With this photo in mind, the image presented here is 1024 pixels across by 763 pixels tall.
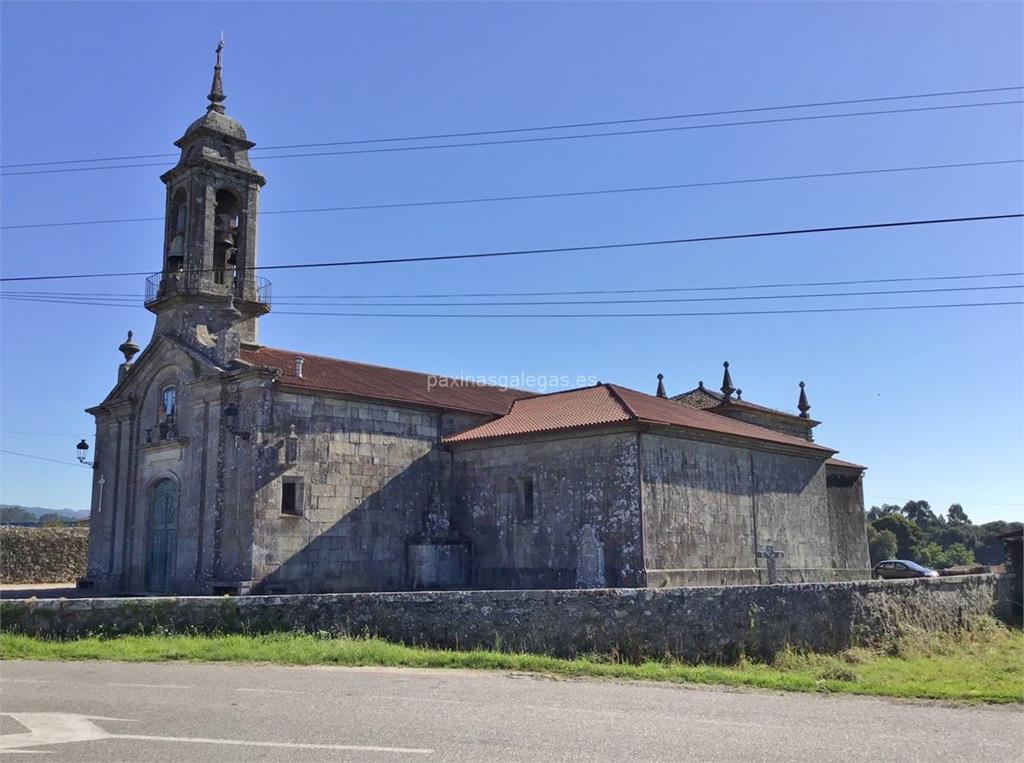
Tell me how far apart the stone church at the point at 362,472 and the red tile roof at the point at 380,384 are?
12 cm

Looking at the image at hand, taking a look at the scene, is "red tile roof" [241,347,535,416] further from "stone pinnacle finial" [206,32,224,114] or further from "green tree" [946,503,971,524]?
"green tree" [946,503,971,524]

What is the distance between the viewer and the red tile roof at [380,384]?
942 inches

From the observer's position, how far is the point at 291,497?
22500mm

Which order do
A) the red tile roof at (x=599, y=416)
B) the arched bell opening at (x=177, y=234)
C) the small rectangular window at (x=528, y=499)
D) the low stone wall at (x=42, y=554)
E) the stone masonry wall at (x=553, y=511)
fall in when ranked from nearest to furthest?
the stone masonry wall at (x=553, y=511), the red tile roof at (x=599, y=416), the small rectangular window at (x=528, y=499), the arched bell opening at (x=177, y=234), the low stone wall at (x=42, y=554)

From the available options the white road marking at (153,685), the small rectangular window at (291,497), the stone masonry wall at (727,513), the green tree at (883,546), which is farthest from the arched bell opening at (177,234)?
the green tree at (883,546)

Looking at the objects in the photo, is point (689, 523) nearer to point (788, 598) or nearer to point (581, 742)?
point (788, 598)

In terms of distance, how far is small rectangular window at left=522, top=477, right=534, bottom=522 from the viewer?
2351cm

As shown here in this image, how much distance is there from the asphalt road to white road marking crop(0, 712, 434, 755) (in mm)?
23

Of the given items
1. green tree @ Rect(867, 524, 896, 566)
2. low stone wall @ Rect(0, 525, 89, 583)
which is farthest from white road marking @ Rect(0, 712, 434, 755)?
green tree @ Rect(867, 524, 896, 566)

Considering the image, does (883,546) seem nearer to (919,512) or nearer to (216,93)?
(919,512)

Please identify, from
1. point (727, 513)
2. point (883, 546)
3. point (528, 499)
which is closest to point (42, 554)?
Answer: point (528, 499)

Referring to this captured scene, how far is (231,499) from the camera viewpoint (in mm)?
22203

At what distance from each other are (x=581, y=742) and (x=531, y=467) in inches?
608

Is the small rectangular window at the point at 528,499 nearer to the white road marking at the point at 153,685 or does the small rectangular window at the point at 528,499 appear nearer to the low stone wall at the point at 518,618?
the low stone wall at the point at 518,618
